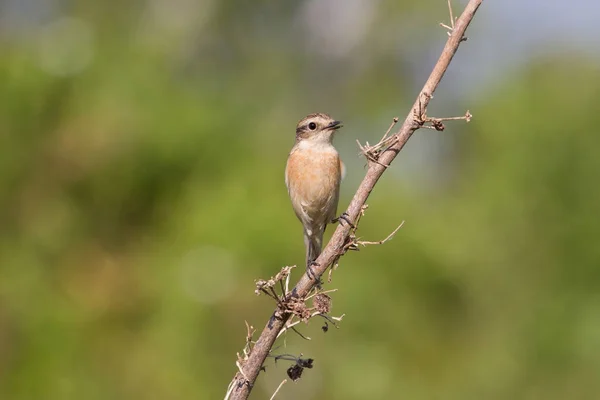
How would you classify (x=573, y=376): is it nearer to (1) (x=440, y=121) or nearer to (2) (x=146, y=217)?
(2) (x=146, y=217)

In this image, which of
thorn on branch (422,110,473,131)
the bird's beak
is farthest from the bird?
thorn on branch (422,110,473,131)

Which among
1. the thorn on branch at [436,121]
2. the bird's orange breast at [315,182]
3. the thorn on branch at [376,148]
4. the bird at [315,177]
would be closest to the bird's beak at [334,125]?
the bird at [315,177]

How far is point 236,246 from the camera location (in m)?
10.2

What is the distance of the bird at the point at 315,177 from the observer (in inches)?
243

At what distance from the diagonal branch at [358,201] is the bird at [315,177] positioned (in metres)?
2.47

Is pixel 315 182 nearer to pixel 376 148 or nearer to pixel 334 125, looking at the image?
A: pixel 334 125

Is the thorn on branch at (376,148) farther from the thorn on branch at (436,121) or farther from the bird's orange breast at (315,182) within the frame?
the bird's orange breast at (315,182)

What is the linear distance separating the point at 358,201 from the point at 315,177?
2795mm

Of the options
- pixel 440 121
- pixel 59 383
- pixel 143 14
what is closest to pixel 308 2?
pixel 143 14

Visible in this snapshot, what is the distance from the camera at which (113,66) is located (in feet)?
38.5

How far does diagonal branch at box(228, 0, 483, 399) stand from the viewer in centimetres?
334

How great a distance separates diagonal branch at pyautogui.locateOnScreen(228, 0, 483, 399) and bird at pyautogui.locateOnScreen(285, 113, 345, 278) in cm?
247

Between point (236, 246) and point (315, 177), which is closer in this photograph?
point (315, 177)

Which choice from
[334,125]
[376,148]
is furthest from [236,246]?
[376,148]
